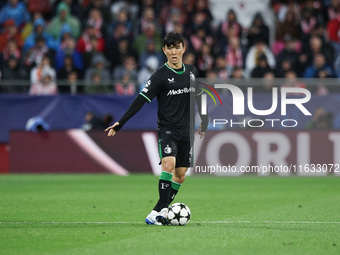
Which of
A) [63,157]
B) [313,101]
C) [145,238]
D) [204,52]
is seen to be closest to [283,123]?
[313,101]

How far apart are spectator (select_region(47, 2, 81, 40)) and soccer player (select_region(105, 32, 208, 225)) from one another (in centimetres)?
1288

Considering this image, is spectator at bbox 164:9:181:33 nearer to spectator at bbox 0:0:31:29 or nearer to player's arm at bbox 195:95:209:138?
spectator at bbox 0:0:31:29

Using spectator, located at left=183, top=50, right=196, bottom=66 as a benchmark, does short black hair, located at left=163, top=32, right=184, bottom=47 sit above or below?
above

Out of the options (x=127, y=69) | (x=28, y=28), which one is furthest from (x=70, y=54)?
(x=28, y=28)

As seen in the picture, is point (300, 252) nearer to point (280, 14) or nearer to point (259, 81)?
point (259, 81)

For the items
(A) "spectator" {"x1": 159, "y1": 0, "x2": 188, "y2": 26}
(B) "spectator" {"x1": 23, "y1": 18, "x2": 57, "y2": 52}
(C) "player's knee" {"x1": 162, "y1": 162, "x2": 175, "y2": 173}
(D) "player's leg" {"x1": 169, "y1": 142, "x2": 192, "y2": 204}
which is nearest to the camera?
(C) "player's knee" {"x1": 162, "y1": 162, "x2": 175, "y2": 173}

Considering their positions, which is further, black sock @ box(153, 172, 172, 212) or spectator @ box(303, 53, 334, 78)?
spectator @ box(303, 53, 334, 78)

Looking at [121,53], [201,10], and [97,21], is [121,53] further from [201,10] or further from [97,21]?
[201,10]

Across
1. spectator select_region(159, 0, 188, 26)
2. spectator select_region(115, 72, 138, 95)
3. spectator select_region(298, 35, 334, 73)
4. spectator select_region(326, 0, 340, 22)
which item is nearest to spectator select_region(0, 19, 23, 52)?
spectator select_region(115, 72, 138, 95)

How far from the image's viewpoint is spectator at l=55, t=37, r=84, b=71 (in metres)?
21.1

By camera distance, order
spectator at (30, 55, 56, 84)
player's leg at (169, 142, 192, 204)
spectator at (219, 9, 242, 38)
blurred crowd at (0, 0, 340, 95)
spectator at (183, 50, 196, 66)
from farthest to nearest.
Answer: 1. spectator at (219, 9, 242, 38)
2. spectator at (30, 55, 56, 84)
3. blurred crowd at (0, 0, 340, 95)
4. spectator at (183, 50, 196, 66)
5. player's leg at (169, 142, 192, 204)

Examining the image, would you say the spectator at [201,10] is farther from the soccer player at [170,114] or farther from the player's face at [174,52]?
the player's face at [174,52]

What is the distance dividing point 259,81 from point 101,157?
13.7 feet

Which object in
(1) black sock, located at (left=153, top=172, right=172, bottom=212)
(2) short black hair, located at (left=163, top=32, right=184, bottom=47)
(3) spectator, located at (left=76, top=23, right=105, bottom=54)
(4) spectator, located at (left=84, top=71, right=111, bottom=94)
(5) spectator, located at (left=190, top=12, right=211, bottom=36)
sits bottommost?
(1) black sock, located at (left=153, top=172, right=172, bottom=212)
